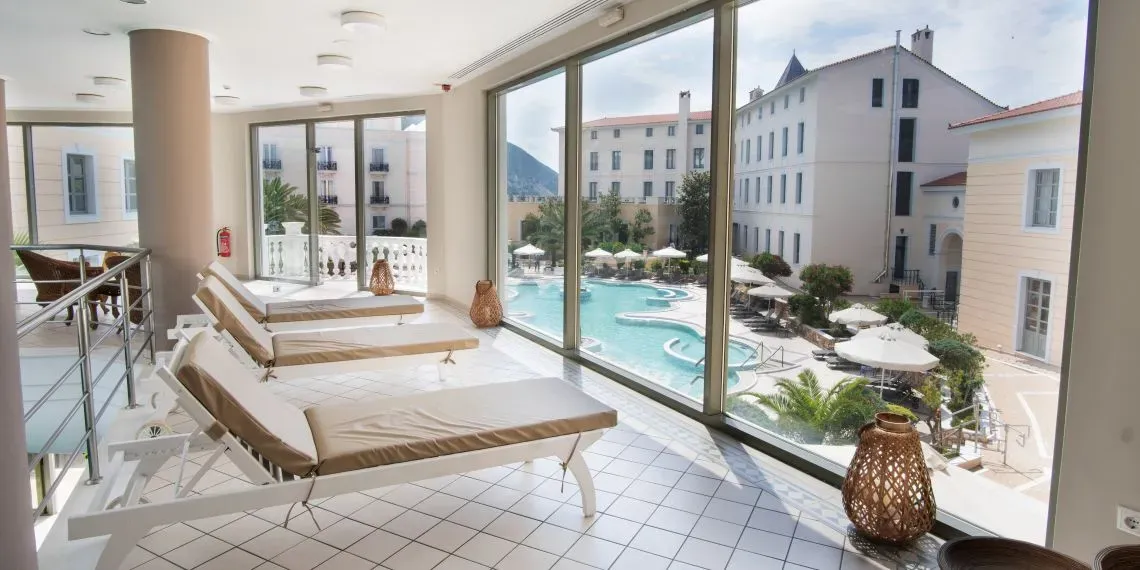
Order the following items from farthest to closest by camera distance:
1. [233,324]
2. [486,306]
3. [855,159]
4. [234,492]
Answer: [486,306]
[233,324]
[855,159]
[234,492]

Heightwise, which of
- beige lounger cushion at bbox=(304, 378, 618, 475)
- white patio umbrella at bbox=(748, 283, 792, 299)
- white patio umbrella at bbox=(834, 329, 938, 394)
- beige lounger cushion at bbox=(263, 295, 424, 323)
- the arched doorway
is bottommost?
beige lounger cushion at bbox=(304, 378, 618, 475)

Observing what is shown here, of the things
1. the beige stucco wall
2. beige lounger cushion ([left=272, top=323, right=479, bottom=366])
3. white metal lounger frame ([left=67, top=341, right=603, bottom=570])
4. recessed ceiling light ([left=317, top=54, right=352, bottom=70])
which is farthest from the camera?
recessed ceiling light ([left=317, top=54, right=352, bottom=70])

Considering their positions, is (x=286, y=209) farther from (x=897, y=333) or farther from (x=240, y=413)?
(x=897, y=333)

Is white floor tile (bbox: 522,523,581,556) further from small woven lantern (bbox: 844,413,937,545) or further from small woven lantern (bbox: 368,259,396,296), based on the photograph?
small woven lantern (bbox: 368,259,396,296)

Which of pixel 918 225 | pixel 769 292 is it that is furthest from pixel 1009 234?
pixel 769 292

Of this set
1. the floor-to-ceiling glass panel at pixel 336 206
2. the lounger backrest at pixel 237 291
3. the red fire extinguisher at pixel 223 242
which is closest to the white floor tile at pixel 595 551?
the lounger backrest at pixel 237 291

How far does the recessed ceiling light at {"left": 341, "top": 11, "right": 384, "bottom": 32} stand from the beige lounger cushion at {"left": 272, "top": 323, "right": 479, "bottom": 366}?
91.6 inches

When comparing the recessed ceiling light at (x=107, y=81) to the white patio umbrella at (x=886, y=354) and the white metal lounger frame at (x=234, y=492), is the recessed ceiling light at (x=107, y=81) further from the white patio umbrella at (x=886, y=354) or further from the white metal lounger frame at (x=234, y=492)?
the white patio umbrella at (x=886, y=354)

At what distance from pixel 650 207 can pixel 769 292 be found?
1432 mm

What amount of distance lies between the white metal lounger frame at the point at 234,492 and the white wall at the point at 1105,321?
177cm

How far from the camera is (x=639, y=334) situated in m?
5.40

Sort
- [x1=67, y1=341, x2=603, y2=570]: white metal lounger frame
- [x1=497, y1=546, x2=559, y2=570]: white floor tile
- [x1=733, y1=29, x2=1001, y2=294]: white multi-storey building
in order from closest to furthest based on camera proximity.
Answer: [x1=67, y1=341, x2=603, y2=570]: white metal lounger frame → [x1=497, y1=546, x2=559, y2=570]: white floor tile → [x1=733, y1=29, x2=1001, y2=294]: white multi-storey building

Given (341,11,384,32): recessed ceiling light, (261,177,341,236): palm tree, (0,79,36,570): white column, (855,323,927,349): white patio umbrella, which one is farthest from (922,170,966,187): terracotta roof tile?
(261,177,341,236): palm tree

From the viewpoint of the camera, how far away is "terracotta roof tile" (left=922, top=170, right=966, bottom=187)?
115 inches
